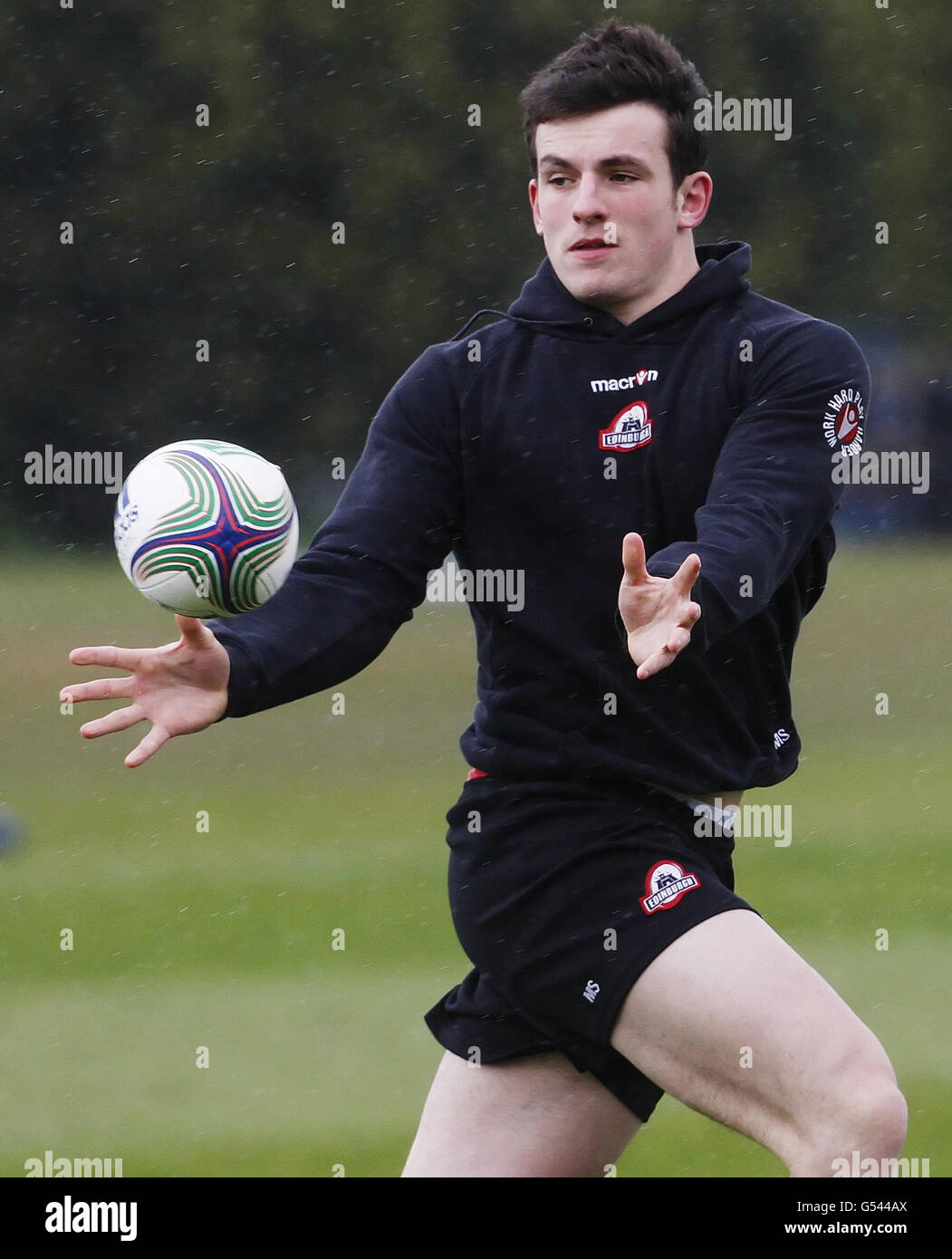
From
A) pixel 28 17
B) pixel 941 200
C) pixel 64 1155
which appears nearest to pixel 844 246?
pixel 941 200

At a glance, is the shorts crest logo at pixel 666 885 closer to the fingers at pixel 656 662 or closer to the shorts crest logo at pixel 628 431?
the fingers at pixel 656 662

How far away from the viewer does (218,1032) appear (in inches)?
337

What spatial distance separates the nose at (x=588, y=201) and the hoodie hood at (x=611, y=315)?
20cm

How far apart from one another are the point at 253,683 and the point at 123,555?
0.38 metres

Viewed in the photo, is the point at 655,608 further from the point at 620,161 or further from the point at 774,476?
the point at 620,161

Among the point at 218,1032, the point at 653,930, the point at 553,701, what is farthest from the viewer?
the point at 218,1032

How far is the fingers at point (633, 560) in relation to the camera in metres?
3.44

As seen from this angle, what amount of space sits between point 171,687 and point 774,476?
1195 millimetres

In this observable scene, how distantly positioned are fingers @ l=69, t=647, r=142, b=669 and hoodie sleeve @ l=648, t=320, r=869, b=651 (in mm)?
947

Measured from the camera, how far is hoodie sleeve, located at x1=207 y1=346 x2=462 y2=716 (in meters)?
3.89

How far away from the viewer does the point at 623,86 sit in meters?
4.15

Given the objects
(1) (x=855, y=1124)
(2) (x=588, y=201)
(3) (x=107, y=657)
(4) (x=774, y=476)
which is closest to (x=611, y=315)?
(2) (x=588, y=201)

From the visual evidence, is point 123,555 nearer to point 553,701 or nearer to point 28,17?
point 553,701

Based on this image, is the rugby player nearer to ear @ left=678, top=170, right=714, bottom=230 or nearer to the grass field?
ear @ left=678, top=170, right=714, bottom=230
